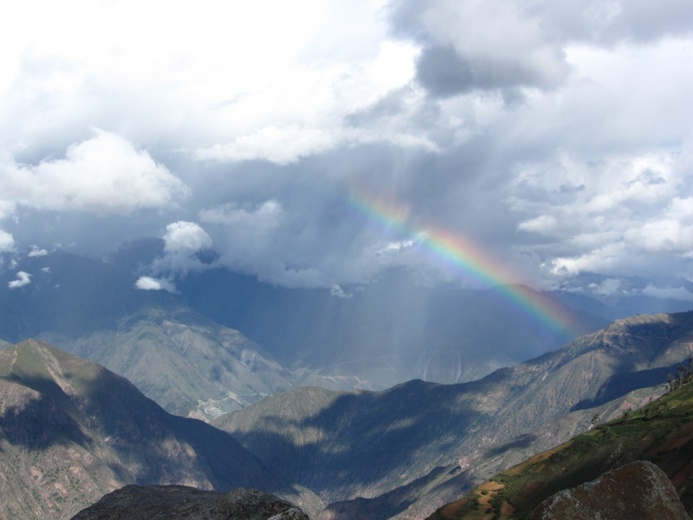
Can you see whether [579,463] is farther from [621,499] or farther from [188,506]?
[621,499]

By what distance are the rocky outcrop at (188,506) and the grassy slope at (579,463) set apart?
74.7 meters

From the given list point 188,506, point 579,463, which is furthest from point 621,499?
point 579,463

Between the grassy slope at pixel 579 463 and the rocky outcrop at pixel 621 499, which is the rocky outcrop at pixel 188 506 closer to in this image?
the rocky outcrop at pixel 621 499

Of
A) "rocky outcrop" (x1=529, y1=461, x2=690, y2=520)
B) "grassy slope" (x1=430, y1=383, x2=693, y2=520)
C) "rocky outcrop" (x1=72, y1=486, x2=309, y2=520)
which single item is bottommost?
"grassy slope" (x1=430, y1=383, x2=693, y2=520)

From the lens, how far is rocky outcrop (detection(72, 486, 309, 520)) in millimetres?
31734

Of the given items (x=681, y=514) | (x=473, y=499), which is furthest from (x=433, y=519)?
(x=681, y=514)

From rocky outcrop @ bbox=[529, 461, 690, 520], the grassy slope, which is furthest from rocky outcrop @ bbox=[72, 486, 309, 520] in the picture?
the grassy slope

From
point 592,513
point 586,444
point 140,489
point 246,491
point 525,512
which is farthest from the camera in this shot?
point 586,444

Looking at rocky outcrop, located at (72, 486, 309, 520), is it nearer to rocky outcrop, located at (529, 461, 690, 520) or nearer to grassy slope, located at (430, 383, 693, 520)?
rocky outcrop, located at (529, 461, 690, 520)

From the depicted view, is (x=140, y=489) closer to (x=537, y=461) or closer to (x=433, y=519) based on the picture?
(x=433, y=519)

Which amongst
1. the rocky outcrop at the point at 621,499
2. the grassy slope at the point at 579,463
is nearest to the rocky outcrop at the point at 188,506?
the rocky outcrop at the point at 621,499

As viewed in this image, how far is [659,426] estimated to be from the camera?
121 m

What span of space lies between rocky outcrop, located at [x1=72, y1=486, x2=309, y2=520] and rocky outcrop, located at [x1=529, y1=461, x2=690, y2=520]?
10.9m

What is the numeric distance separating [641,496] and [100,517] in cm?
3385
